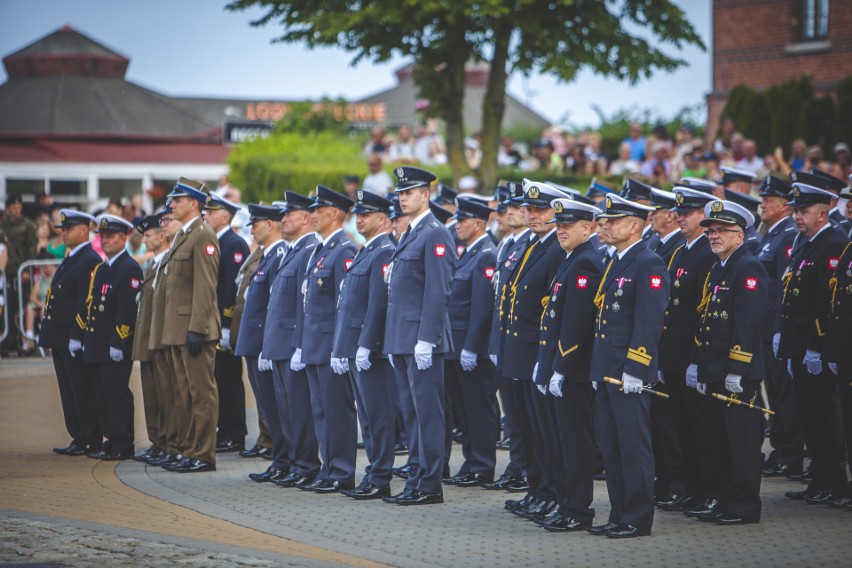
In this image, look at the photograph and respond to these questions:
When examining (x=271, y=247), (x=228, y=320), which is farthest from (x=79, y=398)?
(x=271, y=247)

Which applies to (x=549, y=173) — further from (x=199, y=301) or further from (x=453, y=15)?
(x=199, y=301)

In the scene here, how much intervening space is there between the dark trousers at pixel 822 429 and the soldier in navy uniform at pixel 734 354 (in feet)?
2.71

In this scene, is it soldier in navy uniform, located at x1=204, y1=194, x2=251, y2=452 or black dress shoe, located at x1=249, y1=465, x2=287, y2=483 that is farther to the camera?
soldier in navy uniform, located at x1=204, y1=194, x2=251, y2=452

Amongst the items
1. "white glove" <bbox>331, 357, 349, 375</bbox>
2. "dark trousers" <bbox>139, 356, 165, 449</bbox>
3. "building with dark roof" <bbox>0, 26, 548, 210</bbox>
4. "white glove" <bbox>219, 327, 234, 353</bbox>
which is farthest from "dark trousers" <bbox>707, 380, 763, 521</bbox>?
"building with dark roof" <bbox>0, 26, 548, 210</bbox>

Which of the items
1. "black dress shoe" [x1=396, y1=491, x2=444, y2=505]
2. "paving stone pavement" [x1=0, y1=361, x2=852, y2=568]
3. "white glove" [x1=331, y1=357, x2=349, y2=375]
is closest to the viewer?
"paving stone pavement" [x1=0, y1=361, x2=852, y2=568]

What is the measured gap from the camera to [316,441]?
11.2m

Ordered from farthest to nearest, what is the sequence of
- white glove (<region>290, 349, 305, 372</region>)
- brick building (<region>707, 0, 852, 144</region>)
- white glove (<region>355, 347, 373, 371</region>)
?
brick building (<region>707, 0, 852, 144</region>)
white glove (<region>290, 349, 305, 372</region>)
white glove (<region>355, 347, 373, 371</region>)

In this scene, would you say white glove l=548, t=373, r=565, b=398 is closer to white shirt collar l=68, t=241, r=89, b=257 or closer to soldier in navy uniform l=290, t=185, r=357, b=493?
soldier in navy uniform l=290, t=185, r=357, b=493

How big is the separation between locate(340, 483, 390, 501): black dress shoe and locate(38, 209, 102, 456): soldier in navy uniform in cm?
362

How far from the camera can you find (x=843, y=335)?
9406 millimetres

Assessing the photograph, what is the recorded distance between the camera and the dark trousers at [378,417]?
1046 cm

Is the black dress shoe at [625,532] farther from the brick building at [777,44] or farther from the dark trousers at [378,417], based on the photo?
the brick building at [777,44]

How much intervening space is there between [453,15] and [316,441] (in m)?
12.7

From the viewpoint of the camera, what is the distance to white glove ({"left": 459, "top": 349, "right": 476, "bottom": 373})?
11102 millimetres
